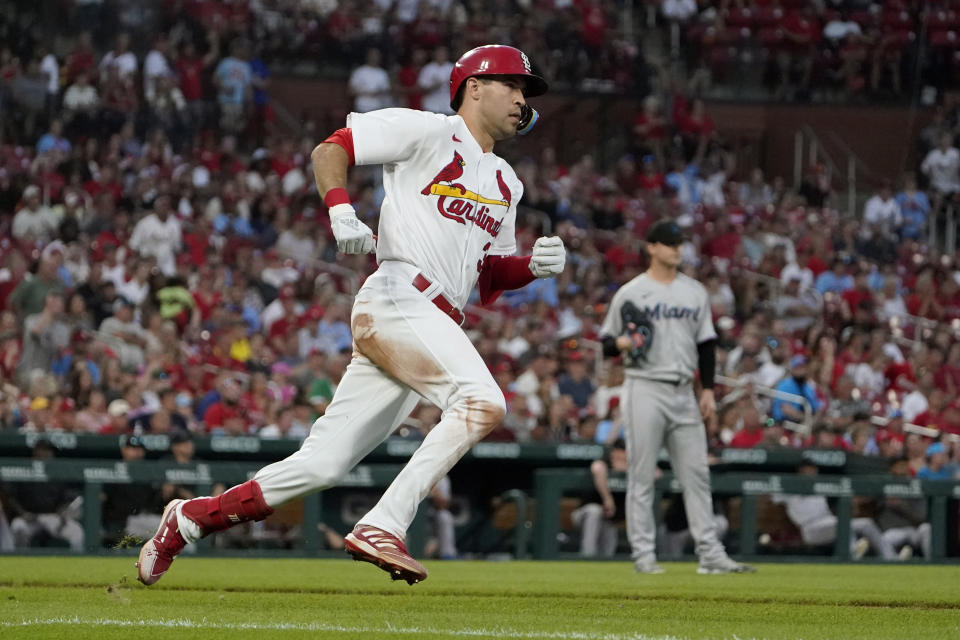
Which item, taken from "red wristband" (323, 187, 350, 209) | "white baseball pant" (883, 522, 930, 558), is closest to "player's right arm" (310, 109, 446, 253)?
"red wristband" (323, 187, 350, 209)

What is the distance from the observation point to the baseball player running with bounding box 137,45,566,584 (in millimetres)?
5711

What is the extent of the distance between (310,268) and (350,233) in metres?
12.6

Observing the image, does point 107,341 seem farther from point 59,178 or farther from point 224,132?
point 224,132

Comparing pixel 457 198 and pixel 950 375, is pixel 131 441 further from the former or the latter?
pixel 950 375

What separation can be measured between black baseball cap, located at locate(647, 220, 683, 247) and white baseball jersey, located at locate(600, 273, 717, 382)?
0.27 meters

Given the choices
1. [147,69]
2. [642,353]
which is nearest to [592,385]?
[642,353]

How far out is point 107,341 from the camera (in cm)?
1524

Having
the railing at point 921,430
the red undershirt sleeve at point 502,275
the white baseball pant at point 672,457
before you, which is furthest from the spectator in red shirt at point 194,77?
the red undershirt sleeve at point 502,275

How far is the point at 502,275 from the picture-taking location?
652cm

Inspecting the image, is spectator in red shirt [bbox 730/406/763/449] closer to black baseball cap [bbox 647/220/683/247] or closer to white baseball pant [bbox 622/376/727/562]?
white baseball pant [bbox 622/376/727/562]

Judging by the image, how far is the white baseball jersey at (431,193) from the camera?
5.91 metres

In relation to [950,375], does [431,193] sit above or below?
above

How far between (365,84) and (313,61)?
126cm

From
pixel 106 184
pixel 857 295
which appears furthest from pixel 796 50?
pixel 106 184
